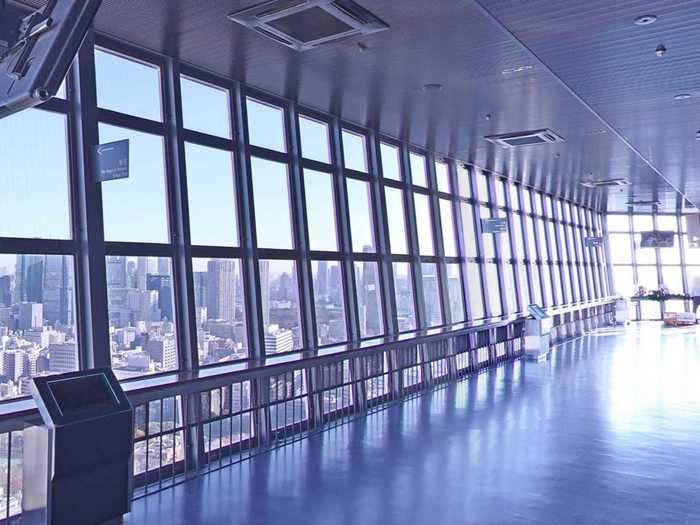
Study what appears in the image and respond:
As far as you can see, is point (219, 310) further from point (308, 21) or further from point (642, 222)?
point (642, 222)

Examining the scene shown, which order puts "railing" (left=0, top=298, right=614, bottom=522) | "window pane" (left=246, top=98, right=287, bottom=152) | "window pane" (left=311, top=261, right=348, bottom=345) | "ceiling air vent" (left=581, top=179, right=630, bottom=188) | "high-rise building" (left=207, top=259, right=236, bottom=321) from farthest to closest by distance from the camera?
"ceiling air vent" (left=581, top=179, right=630, bottom=188) → "window pane" (left=311, top=261, right=348, bottom=345) → "window pane" (left=246, top=98, right=287, bottom=152) → "high-rise building" (left=207, top=259, right=236, bottom=321) → "railing" (left=0, top=298, right=614, bottom=522)

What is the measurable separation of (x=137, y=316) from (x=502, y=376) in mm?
6325

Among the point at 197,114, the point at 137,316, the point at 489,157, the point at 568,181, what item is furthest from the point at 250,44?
the point at 568,181

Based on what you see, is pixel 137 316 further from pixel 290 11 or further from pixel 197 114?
pixel 290 11

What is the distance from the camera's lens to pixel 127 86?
5.23m

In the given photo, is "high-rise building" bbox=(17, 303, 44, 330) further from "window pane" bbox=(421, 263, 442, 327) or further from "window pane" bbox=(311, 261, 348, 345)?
"window pane" bbox=(421, 263, 442, 327)

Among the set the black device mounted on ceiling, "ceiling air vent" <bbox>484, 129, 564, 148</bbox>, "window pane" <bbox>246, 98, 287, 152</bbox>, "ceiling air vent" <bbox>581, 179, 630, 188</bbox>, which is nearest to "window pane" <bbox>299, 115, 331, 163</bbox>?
"window pane" <bbox>246, 98, 287, 152</bbox>

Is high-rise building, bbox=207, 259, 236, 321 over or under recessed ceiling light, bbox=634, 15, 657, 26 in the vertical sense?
→ under

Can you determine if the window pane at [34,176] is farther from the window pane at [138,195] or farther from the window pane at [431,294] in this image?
the window pane at [431,294]

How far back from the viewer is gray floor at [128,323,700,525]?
12.6 ft

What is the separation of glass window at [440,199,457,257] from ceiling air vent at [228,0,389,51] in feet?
19.7

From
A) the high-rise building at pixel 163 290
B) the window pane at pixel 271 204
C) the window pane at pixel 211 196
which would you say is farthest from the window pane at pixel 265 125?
the high-rise building at pixel 163 290

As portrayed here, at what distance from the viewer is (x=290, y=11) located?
4410mm

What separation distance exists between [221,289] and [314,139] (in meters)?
2.58
